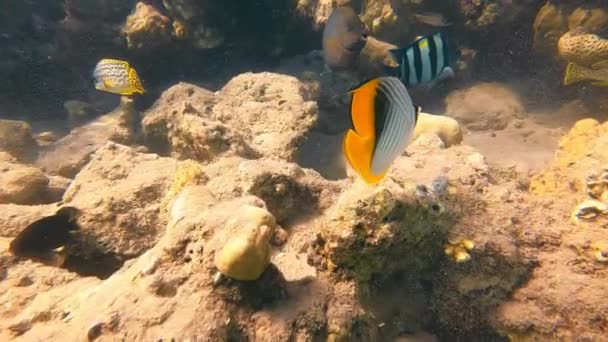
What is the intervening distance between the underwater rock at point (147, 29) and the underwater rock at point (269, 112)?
2893mm

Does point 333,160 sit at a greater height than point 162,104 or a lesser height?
lesser

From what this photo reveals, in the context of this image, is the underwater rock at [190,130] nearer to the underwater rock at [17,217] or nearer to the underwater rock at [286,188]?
the underwater rock at [286,188]

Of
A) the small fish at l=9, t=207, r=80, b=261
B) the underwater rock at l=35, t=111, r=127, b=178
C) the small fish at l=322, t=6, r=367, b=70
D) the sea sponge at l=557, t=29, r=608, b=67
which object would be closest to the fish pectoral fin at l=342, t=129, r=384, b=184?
the small fish at l=9, t=207, r=80, b=261

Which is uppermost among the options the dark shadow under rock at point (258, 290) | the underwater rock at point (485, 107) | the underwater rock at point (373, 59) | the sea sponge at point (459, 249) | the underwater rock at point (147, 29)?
the underwater rock at point (147, 29)

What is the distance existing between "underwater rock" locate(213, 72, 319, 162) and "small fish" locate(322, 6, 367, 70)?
95 cm

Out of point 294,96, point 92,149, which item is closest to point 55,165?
point 92,149

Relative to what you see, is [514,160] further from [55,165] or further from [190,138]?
[55,165]

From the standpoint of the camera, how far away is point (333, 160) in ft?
15.6

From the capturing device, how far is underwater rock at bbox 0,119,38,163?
514 cm

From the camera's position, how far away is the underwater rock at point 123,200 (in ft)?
9.49

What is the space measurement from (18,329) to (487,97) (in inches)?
236

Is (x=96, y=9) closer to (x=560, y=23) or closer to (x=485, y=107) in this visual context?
(x=485, y=107)

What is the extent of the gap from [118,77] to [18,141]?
6.87 feet

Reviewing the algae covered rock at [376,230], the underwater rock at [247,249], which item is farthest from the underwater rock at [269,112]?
the underwater rock at [247,249]
